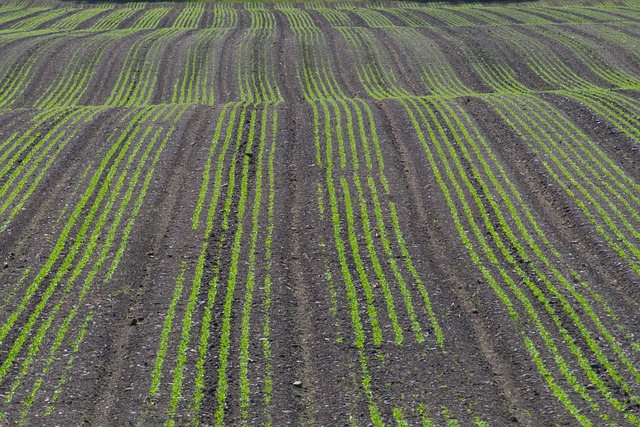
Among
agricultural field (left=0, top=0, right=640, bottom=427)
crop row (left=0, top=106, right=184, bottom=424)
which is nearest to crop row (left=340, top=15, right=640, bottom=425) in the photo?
agricultural field (left=0, top=0, right=640, bottom=427)

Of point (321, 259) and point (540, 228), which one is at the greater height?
point (540, 228)

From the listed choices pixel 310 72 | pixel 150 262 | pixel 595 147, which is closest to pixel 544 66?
pixel 310 72

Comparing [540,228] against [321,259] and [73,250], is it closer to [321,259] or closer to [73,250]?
[321,259]

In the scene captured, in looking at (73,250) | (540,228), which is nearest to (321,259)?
(540,228)

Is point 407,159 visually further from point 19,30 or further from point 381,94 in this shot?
point 19,30

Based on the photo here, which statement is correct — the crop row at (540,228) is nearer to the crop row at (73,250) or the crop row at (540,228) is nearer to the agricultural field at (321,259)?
the agricultural field at (321,259)

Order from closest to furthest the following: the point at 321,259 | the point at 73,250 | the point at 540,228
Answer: the point at 321,259
the point at 73,250
the point at 540,228

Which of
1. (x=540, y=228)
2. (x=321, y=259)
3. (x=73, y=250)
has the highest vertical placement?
(x=73, y=250)

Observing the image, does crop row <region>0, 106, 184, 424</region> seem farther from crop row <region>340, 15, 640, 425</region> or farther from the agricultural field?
crop row <region>340, 15, 640, 425</region>

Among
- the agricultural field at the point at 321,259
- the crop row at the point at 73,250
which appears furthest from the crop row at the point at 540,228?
the crop row at the point at 73,250
